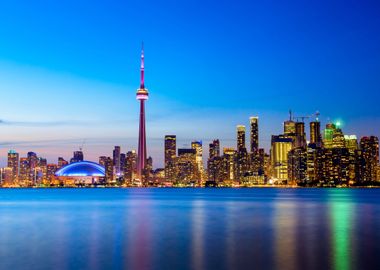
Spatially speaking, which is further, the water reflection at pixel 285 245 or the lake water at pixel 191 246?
the lake water at pixel 191 246

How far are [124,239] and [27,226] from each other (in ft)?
51.0

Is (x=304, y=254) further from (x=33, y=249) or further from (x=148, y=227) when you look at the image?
(x=148, y=227)

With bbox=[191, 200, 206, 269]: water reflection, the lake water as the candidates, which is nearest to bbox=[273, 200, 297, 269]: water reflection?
the lake water

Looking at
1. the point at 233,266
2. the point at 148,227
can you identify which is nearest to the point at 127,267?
the point at 233,266

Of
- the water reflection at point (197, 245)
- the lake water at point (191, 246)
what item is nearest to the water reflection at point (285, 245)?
the lake water at point (191, 246)

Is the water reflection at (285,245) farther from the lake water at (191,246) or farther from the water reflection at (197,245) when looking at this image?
the water reflection at (197,245)

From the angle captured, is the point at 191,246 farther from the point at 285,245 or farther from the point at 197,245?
the point at 285,245

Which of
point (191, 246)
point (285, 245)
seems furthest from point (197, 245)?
point (285, 245)

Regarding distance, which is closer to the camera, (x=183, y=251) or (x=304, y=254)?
(x=304, y=254)

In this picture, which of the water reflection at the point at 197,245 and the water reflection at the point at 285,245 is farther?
the water reflection at the point at 197,245

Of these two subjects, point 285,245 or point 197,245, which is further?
point 197,245

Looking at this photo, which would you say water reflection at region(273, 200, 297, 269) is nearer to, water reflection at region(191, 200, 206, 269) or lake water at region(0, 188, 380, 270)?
lake water at region(0, 188, 380, 270)

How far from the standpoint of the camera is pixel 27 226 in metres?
49.2

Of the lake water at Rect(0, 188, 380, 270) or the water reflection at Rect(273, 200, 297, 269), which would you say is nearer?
the water reflection at Rect(273, 200, 297, 269)
